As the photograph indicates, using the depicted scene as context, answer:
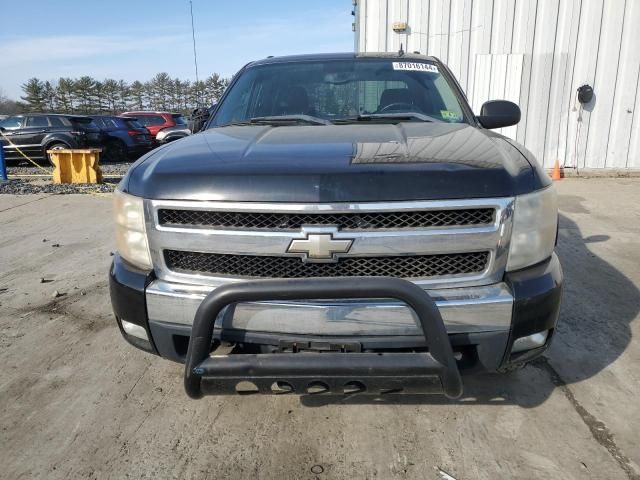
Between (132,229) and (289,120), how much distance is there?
1.24 meters

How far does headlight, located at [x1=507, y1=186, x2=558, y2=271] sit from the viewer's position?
186 centimetres

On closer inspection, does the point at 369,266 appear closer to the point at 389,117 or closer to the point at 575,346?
the point at 389,117

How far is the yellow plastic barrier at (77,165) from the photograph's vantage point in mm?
10289

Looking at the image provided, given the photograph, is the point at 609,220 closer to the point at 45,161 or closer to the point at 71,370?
the point at 71,370

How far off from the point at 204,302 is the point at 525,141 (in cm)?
1029

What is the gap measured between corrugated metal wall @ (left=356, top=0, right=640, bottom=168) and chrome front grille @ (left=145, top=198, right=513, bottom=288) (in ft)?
29.6

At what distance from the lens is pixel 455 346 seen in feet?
6.18

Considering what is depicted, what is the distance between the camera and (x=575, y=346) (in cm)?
297

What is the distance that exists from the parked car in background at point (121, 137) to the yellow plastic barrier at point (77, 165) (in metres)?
4.22

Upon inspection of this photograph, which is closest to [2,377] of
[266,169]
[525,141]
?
[266,169]

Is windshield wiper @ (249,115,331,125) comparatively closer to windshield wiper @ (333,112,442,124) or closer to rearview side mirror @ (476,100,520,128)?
windshield wiper @ (333,112,442,124)

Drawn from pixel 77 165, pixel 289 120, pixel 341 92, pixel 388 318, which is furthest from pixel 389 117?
pixel 77 165

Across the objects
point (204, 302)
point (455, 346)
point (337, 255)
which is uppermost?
point (337, 255)

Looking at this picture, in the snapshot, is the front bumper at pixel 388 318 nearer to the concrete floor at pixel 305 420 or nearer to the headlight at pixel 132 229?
the headlight at pixel 132 229
